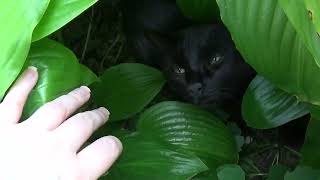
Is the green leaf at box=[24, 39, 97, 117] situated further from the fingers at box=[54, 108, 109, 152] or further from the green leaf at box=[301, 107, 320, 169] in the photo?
the green leaf at box=[301, 107, 320, 169]

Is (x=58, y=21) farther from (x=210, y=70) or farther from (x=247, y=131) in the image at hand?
(x=247, y=131)

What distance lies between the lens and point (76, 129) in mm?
746

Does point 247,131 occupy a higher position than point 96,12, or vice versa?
point 96,12

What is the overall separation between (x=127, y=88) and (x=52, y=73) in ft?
1.33

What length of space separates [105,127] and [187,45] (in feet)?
0.73

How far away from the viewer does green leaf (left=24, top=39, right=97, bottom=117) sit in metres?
0.76

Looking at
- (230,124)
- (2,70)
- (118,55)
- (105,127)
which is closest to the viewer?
(2,70)

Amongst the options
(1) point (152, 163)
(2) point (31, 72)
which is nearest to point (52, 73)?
(2) point (31, 72)

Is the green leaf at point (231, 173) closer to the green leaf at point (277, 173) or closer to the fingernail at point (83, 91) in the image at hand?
the green leaf at point (277, 173)

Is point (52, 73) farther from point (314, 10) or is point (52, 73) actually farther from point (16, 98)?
point (314, 10)

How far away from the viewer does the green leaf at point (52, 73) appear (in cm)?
76

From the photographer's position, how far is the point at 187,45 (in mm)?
1110

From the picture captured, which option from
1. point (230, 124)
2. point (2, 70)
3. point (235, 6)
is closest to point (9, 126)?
point (2, 70)

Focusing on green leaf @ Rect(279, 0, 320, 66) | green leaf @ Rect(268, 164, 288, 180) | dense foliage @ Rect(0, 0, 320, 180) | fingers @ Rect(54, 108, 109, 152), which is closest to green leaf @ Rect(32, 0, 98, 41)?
dense foliage @ Rect(0, 0, 320, 180)
